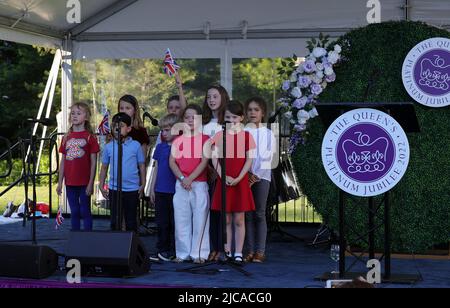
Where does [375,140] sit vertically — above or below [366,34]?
below

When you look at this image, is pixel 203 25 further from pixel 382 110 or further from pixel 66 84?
pixel 382 110

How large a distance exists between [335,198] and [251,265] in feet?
3.81

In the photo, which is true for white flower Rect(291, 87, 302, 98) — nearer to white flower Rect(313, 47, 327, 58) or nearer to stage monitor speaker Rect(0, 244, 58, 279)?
white flower Rect(313, 47, 327, 58)

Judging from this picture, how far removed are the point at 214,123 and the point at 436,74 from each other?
225 cm

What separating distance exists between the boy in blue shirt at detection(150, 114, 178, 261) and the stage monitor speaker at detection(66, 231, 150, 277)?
1100 mm

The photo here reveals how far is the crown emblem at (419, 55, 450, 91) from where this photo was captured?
7.72 m

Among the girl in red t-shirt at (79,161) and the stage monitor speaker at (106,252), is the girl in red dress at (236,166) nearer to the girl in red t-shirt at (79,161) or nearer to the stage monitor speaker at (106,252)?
the stage monitor speaker at (106,252)

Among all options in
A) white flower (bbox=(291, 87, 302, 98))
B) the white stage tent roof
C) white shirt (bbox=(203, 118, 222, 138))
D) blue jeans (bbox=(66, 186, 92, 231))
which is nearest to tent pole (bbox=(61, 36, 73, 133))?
the white stage tent roof

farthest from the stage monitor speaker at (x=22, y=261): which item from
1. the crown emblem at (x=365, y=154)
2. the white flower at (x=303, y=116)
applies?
the white flower at (x=303, y=116)

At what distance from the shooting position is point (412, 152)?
7.73 meters

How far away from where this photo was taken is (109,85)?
1210 centimetres

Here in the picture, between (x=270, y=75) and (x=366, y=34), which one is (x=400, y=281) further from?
(x=270, y=75)
